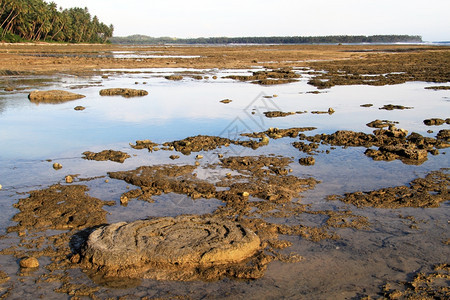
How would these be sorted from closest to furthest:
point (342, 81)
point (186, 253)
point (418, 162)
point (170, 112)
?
point (186, 253) < point (418, 162) < point (170, 112) < point (342, 81)

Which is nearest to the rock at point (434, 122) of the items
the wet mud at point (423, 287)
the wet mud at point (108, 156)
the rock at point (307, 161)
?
the rock at point (307, 161)

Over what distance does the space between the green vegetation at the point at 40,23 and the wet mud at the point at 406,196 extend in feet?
250

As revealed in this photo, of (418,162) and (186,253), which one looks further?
(418,162)

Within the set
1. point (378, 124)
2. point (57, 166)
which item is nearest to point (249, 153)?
point (57, 166)

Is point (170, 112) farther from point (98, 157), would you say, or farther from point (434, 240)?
point (434, 240)

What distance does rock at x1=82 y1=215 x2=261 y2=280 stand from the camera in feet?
16.6

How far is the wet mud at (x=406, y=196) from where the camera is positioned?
7199 millimetres

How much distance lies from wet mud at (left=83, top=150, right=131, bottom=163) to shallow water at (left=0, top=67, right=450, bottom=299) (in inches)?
8.6

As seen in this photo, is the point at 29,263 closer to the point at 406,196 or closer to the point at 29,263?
the point at 29,263

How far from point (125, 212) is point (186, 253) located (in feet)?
6.79

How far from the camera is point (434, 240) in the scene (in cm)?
591

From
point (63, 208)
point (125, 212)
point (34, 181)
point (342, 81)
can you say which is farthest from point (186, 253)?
point (342, 81)

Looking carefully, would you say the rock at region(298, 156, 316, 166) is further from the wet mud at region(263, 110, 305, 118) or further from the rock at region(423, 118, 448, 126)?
the rock at region(423, 118, 448, 126)

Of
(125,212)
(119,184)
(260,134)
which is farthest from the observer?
(260,134)
